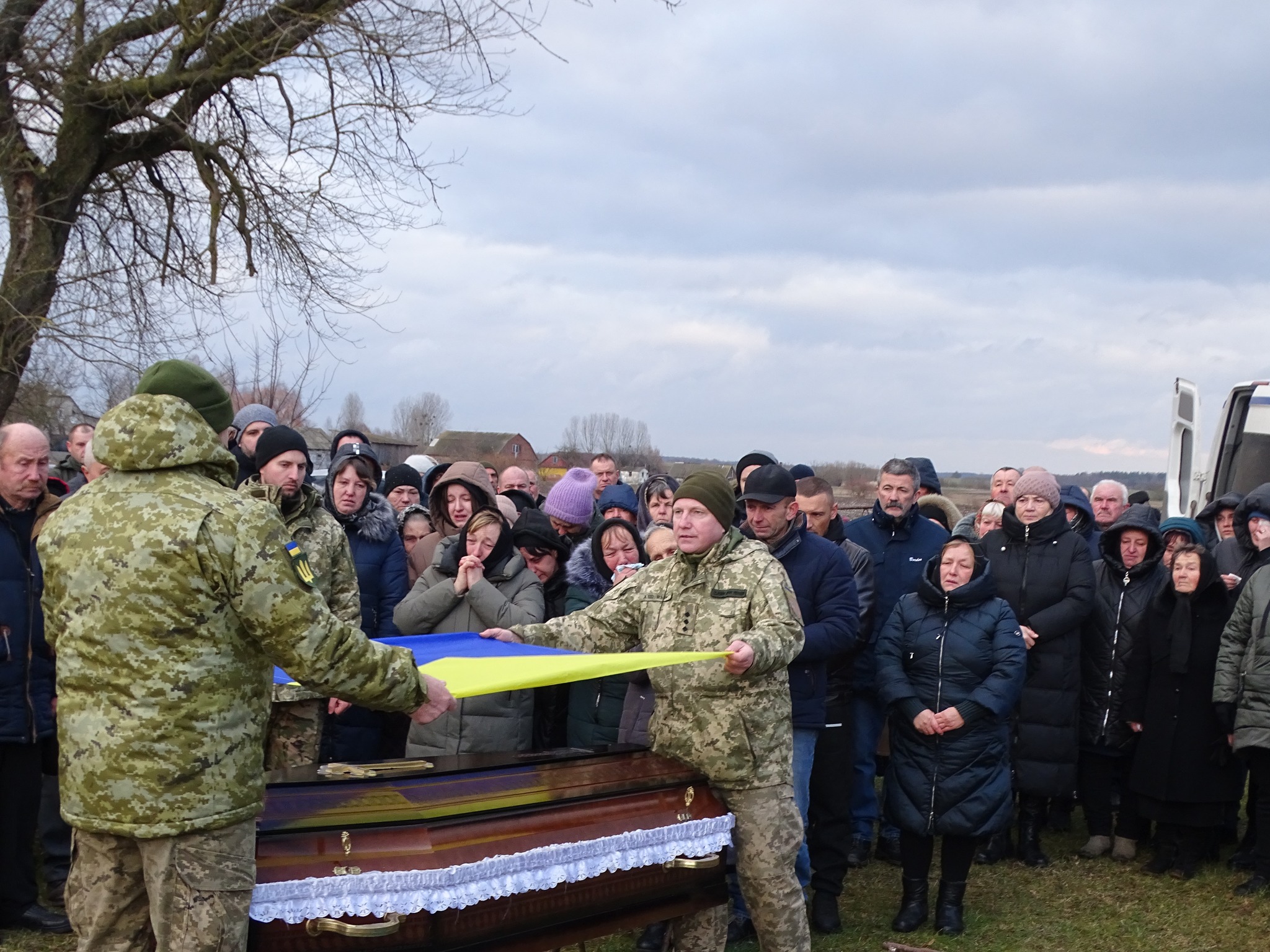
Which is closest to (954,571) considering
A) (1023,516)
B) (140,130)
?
(1023,516)

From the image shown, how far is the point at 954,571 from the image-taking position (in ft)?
19.0


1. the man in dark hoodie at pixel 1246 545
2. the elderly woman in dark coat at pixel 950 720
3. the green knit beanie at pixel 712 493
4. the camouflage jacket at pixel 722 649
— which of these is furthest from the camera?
the man in dark hoodie at pixel 1246 545

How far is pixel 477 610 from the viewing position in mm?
5223

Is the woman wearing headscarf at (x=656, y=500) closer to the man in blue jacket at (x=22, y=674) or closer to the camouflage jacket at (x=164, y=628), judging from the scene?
the man in blue jacket at (x=22, y=674)

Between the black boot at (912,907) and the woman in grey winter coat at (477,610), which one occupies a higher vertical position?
the woman in grey winter coat at (477,610)

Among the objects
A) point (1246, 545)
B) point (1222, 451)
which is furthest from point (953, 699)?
point (1222, 451)

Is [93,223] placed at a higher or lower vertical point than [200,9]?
lower

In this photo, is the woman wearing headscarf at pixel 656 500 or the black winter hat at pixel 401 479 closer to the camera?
the woman wearing headscarf at pixel 656 500

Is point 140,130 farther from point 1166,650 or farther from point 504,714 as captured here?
point 1166,650

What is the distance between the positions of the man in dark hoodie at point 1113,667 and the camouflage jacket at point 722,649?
3.23 meters

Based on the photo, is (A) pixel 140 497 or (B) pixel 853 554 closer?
(A) pixel 140 497

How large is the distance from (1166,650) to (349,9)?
27.7 feet

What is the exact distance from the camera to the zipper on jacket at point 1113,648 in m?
6.82

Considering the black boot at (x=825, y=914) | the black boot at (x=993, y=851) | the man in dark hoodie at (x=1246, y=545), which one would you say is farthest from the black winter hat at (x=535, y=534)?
the man in dark hoodie at (x=1246, y=545)
